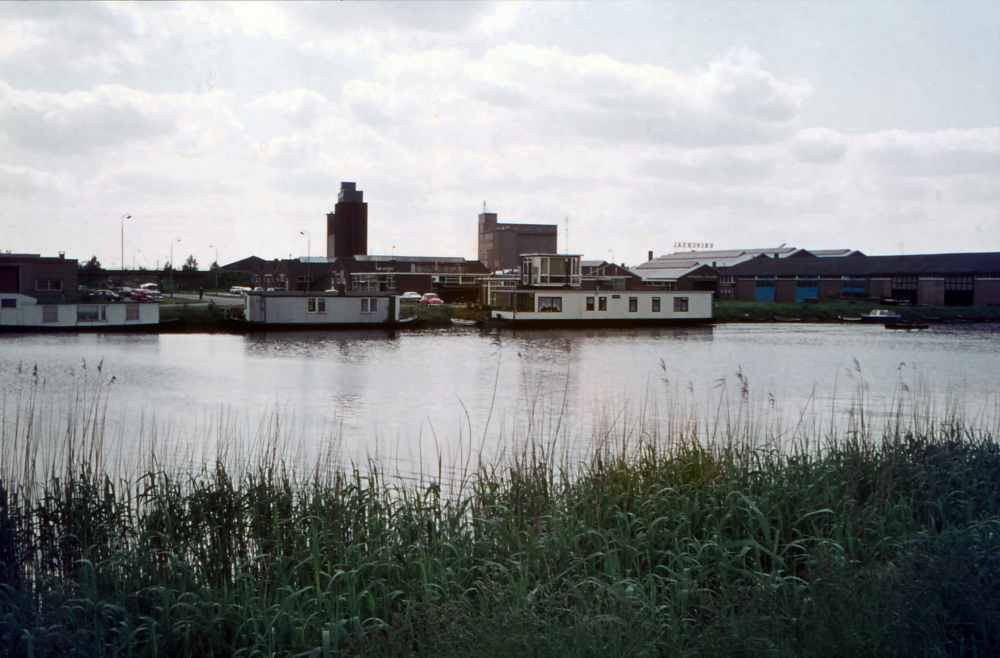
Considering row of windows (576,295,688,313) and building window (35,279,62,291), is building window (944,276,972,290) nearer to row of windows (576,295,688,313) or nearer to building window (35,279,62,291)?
row of windows (576,295,688,313)

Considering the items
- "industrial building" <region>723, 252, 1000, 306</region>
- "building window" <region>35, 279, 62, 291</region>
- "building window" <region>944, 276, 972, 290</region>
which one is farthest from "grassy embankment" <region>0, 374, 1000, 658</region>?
"building window" <region>944, 276, 972, 290</region>

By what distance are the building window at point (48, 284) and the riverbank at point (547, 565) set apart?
136 ft

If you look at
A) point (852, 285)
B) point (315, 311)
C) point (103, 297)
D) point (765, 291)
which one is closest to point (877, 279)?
point (852, 285)

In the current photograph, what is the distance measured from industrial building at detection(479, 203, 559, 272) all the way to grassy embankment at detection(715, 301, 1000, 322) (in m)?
33.5

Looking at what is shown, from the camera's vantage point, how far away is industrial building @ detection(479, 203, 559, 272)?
278ft

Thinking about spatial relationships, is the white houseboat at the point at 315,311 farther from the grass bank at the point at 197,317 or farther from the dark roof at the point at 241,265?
the dark roof at the point at 241,265

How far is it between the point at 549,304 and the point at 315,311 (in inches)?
503

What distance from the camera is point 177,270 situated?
66938mm

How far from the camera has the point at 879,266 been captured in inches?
2301

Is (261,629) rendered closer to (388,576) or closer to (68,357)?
(388,576)

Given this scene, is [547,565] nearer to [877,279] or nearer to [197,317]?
A: [197,317]

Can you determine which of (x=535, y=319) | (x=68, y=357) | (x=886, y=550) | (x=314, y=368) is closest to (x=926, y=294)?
(x=535, y=319)

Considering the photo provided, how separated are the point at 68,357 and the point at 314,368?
28.8 feet

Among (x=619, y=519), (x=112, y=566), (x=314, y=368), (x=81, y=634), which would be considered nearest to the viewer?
(x=81, y=634)
